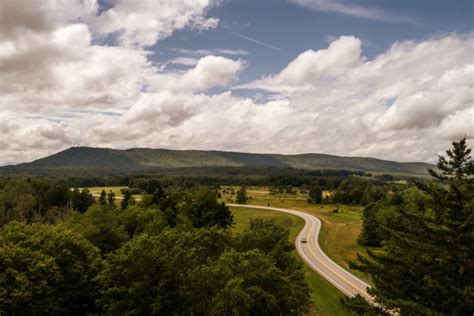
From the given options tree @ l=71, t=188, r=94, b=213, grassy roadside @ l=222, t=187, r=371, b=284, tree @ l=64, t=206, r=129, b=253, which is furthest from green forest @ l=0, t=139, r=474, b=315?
tree @ l=71, t=188, r=94, b=213

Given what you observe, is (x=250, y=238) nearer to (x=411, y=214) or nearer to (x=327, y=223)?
(x=411, y=214)

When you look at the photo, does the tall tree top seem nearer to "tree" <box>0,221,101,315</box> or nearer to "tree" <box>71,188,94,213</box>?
"tree" <box>0,221,101,315</box>

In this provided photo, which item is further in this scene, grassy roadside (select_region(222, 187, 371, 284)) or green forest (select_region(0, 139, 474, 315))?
grassy roadside (select_region(222, 187, 371, 284))

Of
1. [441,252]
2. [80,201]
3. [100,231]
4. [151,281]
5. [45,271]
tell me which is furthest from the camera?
[80,201]

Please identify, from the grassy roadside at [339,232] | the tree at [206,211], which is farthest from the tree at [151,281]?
the tree at [206,211]

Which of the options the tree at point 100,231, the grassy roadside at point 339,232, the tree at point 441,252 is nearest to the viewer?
the tree at point 441,252

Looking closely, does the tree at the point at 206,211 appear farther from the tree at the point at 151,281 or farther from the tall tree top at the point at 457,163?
the tall tree top at the point at 457,163

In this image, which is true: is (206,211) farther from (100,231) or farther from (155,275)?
(155,275)

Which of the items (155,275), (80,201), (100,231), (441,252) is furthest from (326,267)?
(80,201)

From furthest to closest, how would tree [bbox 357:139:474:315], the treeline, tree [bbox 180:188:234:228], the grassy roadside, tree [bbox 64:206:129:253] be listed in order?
tree [bbox 180:188:234:228], the grassy roadside, tree [bbox 64:206:129:253], the treeline, tree [bbox 357:139:474:315]
